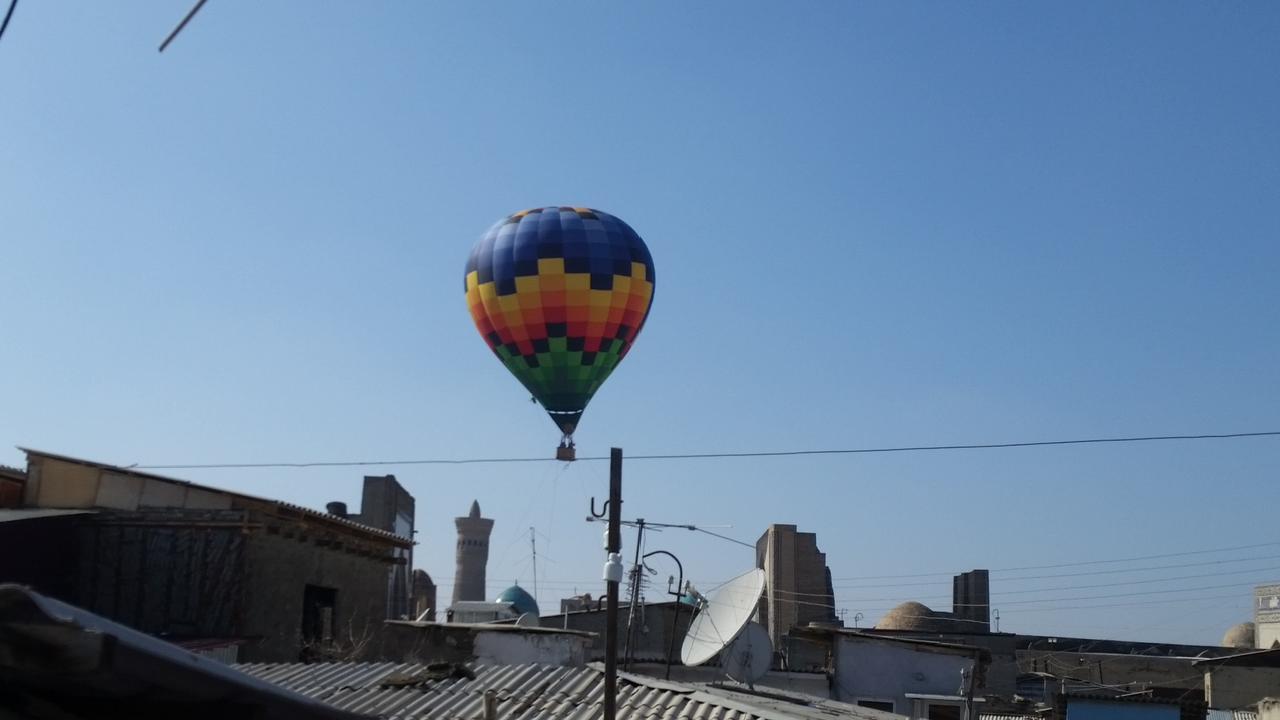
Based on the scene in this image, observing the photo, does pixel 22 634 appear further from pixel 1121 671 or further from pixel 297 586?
pixel 1121 671

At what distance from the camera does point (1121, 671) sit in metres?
45.9

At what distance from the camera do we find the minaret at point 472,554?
89000 mm

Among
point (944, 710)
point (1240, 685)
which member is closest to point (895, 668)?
point (944, 710)

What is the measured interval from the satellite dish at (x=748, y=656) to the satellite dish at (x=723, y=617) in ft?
2.20

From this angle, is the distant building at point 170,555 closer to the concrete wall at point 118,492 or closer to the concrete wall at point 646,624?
the concrete wall at point 118,492

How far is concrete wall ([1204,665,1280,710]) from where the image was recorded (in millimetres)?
38531

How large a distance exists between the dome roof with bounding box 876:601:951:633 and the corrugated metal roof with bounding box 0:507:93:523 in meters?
30.2

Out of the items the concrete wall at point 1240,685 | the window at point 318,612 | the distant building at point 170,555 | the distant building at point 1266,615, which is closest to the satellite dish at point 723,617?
the distant building at point 170,555

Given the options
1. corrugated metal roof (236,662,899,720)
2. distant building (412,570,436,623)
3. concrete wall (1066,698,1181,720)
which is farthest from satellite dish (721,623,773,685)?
distant building (412,570,436,623)

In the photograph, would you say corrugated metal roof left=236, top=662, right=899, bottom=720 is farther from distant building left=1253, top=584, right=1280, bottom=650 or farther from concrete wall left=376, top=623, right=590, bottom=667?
distant building left=1253, top=584, right=1280, bottom=650

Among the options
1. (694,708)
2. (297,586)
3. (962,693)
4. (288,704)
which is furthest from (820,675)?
(288,704)

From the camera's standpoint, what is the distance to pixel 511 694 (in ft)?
51.4

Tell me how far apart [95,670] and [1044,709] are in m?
32.7

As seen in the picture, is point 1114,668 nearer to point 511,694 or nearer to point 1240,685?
point 1240,685
